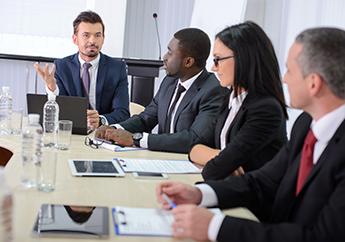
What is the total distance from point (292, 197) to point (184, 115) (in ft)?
4.42

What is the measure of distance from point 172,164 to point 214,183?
1.96 feet

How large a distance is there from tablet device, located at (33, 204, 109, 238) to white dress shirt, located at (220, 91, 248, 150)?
93cm

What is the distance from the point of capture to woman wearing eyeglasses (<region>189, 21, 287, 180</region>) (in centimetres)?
211

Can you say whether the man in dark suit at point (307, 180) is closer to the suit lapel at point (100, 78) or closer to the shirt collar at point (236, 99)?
the shirt collar at point (236, 99)

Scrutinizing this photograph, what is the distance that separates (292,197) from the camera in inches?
59.2

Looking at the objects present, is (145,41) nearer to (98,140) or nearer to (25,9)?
(25,9)

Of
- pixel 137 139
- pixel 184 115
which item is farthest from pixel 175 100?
pixel 137 139

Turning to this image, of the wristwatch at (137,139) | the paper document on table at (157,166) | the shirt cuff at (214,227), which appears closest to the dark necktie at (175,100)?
the wristwatch at (137,139)

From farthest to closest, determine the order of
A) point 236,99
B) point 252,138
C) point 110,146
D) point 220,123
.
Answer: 1. point 110,146
2. point 220,123
3. point 236,99
4. point 252,138

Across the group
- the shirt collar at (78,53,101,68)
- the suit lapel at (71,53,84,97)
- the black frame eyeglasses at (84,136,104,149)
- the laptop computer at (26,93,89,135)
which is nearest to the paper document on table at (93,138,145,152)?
the black frame eyeglasses at (84,136,104,149)

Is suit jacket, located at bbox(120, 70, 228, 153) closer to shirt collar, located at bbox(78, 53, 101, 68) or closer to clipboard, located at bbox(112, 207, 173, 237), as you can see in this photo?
shirt collar, located at bbox(78, 53, 101, 68)

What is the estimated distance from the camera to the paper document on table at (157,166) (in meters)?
2.11

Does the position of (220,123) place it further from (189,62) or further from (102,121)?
(102,121)

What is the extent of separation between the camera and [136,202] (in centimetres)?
166
